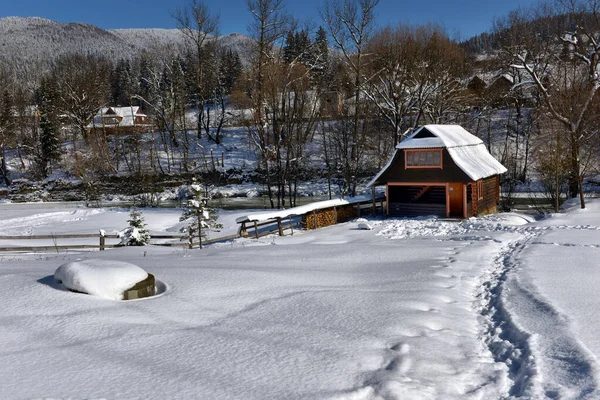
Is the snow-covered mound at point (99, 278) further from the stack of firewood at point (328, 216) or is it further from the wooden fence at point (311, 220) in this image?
the stack of firewood at point (328, 216)

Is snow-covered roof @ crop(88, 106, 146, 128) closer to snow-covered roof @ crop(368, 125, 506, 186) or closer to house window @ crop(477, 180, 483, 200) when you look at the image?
snow-covered roof @ crop(368, 125, 506, 186)

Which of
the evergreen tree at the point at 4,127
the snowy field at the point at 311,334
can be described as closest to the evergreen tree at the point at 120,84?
the evergreen tree at the point at 4,127

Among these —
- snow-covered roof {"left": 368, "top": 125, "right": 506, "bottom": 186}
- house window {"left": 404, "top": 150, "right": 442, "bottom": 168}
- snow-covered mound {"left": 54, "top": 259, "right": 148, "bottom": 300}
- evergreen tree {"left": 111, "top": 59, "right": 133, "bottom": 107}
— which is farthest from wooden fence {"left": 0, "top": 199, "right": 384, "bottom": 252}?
evergreen tree {"left": 111, "top": 59, "right": 133, "bottom": 107}

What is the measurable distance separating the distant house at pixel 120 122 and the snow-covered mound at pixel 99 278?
50583mm

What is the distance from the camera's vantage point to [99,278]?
7496 mm

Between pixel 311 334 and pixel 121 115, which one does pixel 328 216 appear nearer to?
pixel 311 334

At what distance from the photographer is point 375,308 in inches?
293

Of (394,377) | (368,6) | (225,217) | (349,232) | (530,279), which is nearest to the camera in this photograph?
(394,377)

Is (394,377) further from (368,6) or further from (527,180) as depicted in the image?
(527,180)

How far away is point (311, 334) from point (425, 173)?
67.8 ft

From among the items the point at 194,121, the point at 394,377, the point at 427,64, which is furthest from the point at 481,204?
the point at 194,121

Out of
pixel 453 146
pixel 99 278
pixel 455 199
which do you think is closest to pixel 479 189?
pixel 455 199

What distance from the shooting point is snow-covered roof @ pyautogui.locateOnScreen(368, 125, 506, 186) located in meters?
24.8

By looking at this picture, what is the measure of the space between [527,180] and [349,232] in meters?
28.3
